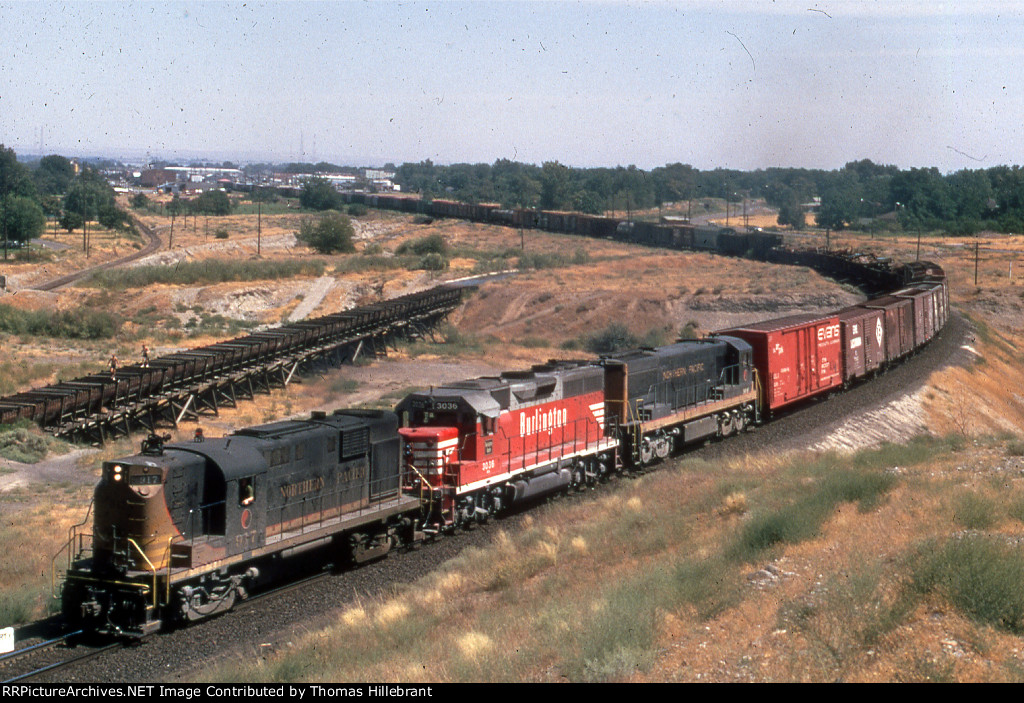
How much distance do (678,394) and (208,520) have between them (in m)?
15.3

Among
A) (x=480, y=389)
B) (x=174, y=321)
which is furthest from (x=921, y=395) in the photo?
(x=174, y=321)

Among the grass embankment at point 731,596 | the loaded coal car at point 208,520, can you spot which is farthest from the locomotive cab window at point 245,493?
the grass embankment at point 731,596

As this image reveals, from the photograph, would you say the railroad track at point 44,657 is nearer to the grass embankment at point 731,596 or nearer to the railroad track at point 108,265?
the grass embankment at point 731,596

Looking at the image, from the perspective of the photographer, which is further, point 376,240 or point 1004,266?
point 376,240

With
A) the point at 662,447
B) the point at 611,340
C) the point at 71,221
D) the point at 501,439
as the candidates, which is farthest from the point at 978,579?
the point at 71,221

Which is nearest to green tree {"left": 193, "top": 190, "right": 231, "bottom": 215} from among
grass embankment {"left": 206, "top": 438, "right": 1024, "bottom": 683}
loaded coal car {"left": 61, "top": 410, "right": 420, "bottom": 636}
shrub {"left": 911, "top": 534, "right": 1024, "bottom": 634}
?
loaded coal car {"left": 61, "top": 410, "right": 420, "bottom": 636}

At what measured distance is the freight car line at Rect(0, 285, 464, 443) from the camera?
30.1m

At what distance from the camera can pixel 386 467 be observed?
58.8 feet

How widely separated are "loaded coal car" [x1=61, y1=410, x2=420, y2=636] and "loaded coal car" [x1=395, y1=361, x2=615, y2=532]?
78.6 inches

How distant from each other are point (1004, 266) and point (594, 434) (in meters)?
71.7

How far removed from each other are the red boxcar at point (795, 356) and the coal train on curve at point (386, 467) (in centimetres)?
8

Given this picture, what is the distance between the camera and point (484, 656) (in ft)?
34.4

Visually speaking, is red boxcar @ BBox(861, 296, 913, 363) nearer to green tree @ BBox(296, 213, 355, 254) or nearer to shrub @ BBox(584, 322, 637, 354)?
shrub @ BBox(584, 322, 637, 354)
